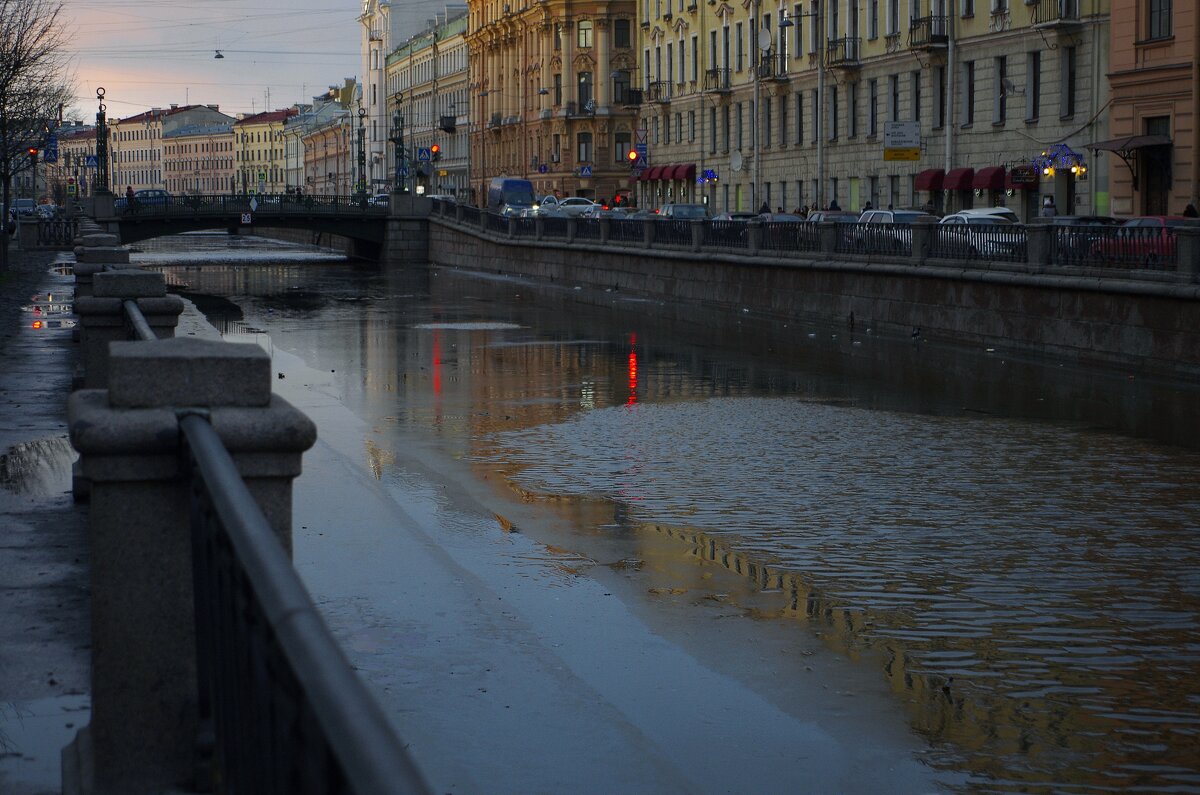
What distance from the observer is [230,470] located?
13.9 ft

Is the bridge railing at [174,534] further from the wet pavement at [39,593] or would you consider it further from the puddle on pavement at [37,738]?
the wet pavement at [39,593]

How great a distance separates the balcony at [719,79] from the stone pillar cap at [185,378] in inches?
2784

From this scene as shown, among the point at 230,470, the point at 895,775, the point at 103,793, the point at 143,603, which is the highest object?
the point at 230,470

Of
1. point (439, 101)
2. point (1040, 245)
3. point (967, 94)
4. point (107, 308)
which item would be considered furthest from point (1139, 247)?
point (439, 101)

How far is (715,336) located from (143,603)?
29.1m

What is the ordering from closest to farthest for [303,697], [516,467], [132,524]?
[303,697] → [132,524] → [516,467]

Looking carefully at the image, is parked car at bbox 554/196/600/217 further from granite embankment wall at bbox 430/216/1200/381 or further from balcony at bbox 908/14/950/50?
granite embankment wall at bbox 430/216/1200/381

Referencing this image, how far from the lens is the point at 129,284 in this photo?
12.2 meters

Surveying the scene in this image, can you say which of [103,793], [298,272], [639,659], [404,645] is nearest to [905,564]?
[639,659]

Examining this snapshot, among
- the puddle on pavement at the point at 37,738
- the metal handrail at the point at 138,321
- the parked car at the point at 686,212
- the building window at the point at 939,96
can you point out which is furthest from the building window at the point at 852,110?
the puddle on pavement at the point at 37,738

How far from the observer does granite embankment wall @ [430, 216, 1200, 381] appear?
2500cm

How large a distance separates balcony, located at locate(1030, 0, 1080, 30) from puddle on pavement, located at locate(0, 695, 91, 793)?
44563 mm

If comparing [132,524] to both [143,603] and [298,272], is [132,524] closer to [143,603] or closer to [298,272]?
[143,603]

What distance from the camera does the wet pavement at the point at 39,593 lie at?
6.27 m
